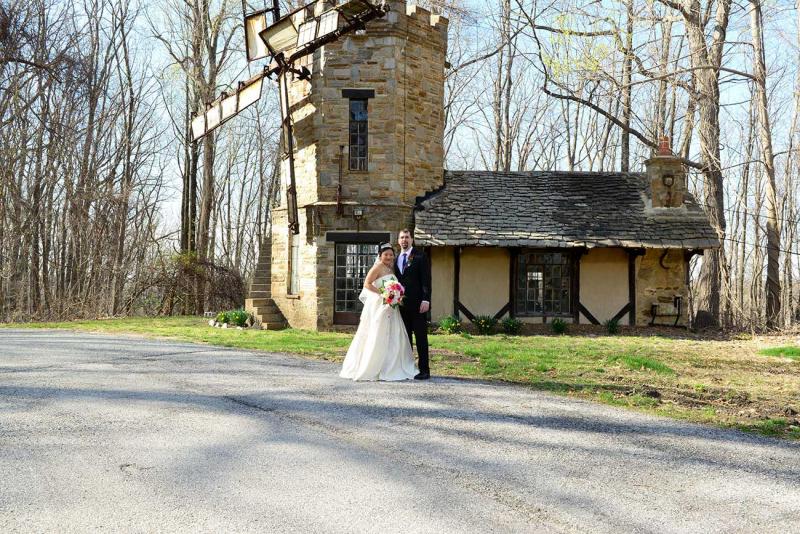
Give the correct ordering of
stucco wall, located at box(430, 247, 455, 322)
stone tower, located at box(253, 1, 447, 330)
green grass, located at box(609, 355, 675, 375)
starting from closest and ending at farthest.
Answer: green grass, located at box(609, 355, 675, 375), stone tower, located at box(253, 1, 447, 330), stucco wall, located at box(430, 247, 455, 322)

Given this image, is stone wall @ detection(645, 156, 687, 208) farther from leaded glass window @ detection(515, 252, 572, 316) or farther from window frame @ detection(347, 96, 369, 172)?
window frame @ detection(347, 96, 369, 172)

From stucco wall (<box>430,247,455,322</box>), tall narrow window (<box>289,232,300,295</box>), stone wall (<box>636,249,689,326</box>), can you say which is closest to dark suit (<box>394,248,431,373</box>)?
stucco wall (<box>430,247,455,322</box>)

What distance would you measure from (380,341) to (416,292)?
778 mm

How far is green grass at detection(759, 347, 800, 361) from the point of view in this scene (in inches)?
487

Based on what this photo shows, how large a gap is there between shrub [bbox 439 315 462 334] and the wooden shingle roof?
1.91 meters

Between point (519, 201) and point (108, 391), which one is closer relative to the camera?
point (108, 391)

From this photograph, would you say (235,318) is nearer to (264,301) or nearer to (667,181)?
(264,301)

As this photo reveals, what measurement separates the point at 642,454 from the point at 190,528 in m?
3.35

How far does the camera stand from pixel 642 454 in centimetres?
510

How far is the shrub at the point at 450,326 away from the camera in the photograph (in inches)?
654

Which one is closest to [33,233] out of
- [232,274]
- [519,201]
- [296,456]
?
[232,274]

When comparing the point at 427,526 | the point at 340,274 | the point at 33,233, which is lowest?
the point at 427,526

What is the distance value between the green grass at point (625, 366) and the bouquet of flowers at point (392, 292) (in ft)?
5.02

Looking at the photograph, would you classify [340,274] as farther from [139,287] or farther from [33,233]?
[33,233]
